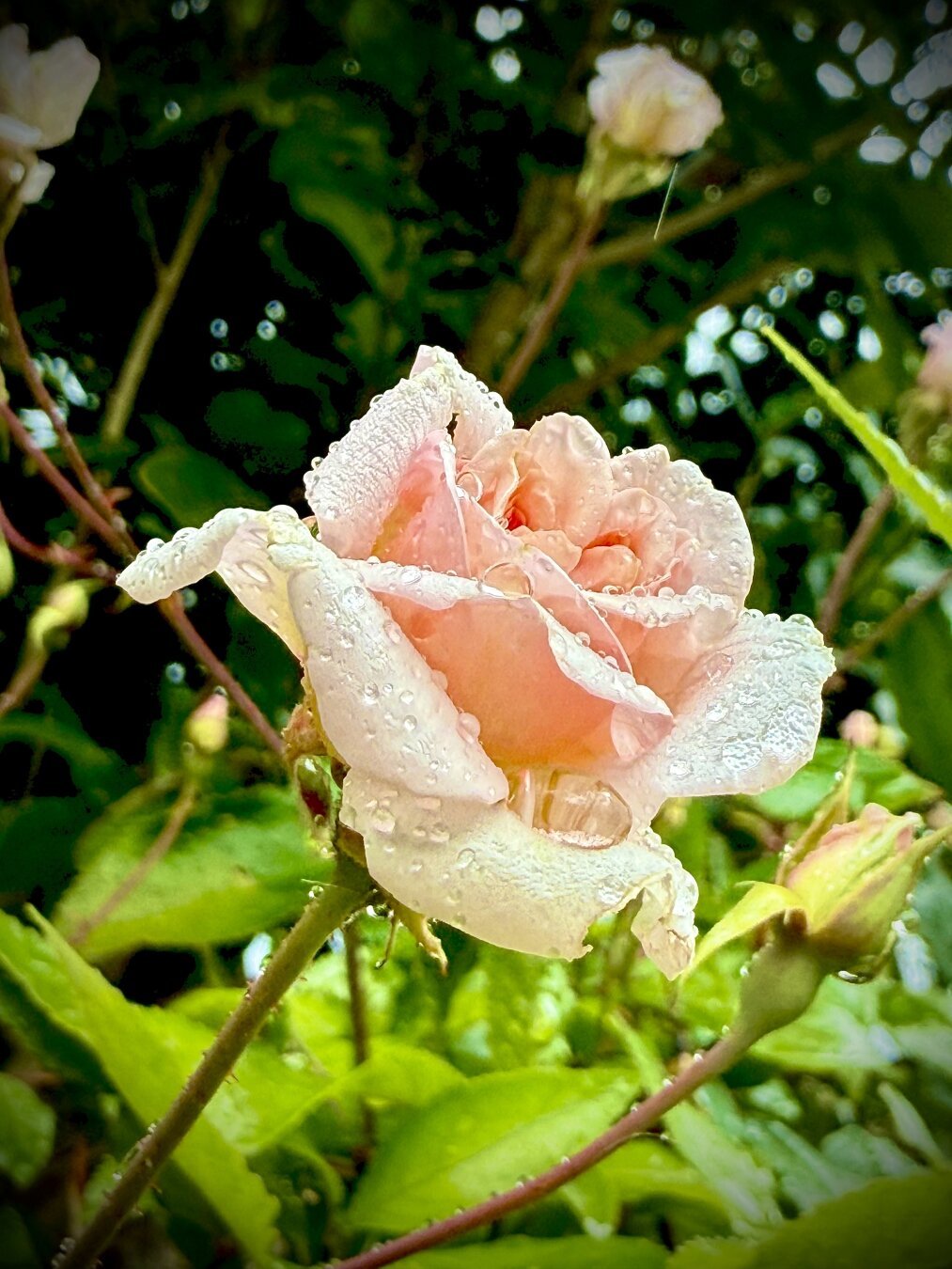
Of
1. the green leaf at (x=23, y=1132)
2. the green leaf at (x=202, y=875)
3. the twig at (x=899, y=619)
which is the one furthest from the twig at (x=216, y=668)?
the twig at (x=899, y=619)

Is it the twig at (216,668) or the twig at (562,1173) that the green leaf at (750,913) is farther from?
the twig at (216,668)

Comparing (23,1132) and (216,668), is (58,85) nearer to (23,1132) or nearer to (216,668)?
(216,668)

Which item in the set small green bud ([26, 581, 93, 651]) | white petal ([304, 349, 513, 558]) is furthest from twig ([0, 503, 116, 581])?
white petal ([304, 349, 513, 558])

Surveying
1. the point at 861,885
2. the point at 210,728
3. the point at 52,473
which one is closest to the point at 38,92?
the point at 52,473

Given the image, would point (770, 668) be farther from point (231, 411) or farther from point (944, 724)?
point (231, 411)

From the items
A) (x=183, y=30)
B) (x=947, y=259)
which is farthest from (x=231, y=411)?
(x=947, y=259)

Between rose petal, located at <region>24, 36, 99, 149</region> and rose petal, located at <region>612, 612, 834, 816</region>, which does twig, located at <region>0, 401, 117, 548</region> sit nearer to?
rose petal, located at <region>24, 36, 99, 149</region>
